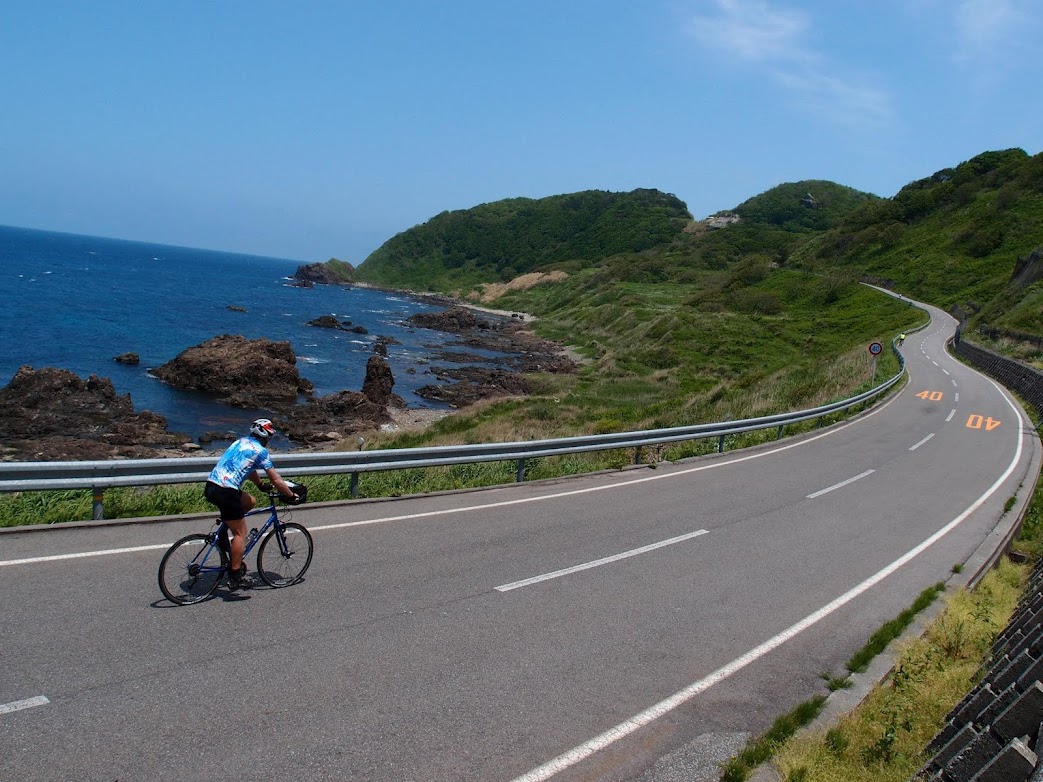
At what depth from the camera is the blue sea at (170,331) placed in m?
40.6

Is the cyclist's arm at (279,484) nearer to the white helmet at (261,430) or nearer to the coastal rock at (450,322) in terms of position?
the white helmet at (261,430)

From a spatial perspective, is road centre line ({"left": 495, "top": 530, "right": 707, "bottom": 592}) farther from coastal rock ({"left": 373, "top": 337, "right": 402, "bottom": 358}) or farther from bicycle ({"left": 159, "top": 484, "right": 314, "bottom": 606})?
coastal rock ({"left": 373, "top": 337, "right": 402, "bottom": 358})

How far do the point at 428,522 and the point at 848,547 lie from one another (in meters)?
6.53

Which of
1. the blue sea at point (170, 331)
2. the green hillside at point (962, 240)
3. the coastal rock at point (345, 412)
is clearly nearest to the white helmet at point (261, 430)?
the coastal rock at point (345, 412)

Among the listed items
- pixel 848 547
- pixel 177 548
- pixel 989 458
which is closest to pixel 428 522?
pixel 177 548

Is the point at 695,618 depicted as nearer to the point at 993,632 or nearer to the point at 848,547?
the point at 993,632

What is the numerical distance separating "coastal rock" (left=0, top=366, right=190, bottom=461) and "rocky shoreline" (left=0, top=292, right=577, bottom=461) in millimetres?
36

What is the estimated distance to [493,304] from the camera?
14150cm

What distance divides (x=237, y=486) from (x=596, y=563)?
175 inches

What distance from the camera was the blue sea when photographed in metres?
40.6

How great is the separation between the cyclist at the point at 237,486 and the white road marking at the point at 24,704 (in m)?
2.13

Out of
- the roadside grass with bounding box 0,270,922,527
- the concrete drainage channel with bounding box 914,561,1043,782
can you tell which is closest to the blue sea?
the roadside grass with bounding box 0,270,922,527

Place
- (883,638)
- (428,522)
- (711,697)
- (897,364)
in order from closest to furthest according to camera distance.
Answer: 1. (711,697)
2. (883,638)
3. (428,522)
4. (897,364)

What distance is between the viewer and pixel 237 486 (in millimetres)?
6844
